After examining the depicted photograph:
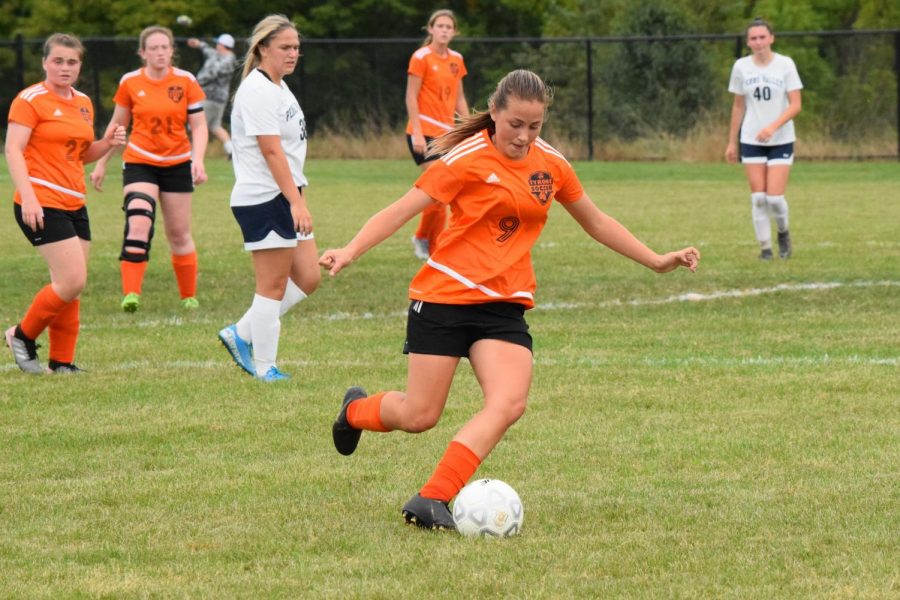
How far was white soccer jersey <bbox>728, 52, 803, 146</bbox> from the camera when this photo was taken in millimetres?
14039

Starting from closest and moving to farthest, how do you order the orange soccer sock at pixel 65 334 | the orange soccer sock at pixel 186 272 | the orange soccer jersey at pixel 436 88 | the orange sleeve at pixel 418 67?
1. the orange soccer sock at pixel 65 334
2. the orange soccer sock at pixel 186 272
3. the orange sleeve at pixel 418 67
4. the orange soccer jersey at pixel 436 88

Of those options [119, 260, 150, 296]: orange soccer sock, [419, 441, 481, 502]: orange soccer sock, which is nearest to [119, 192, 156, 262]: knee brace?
[119, 260, 150, 296]: orange soccer sock

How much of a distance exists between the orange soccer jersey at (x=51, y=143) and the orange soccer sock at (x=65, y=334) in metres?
0.60

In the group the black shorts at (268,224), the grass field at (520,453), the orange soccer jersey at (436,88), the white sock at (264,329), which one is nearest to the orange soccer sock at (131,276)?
the grass field at (520,453)

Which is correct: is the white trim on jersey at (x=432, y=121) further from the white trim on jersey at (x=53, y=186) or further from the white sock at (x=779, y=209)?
the white trim on jersey at (x=53, y=186)

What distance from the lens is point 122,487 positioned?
6.02 meters

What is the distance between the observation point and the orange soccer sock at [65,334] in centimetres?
870

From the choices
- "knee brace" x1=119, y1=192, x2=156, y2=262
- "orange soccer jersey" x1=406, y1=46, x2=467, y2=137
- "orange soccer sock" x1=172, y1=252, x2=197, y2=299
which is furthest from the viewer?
"orange soccer jersey" x1=406, y1=46, x2=467, y2=137

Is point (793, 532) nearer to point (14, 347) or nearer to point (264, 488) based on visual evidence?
point (264, 488)

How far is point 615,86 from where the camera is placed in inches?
1308

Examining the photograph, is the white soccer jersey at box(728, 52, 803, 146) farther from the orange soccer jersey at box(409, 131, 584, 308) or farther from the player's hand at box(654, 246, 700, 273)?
the orange soccer jersey at box(409, 131, 584, 308)

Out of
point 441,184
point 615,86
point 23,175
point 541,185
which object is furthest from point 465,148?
point 615,86

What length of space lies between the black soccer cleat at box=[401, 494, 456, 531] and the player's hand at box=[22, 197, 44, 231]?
3767 millimetres

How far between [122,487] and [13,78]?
32306 mm
